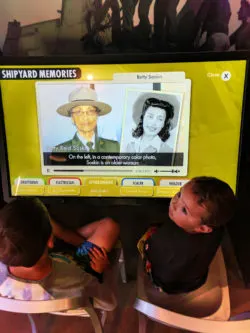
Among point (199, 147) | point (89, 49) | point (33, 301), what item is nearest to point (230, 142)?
point (199, 147)

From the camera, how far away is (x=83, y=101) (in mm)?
1335

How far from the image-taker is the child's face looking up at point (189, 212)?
110 cm

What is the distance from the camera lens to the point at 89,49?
1398 millimetres

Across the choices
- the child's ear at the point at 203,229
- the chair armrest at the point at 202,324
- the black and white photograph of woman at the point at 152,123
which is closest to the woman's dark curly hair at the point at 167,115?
the black and white photograph of woman at the point at 152,123

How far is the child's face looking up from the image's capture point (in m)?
1.10

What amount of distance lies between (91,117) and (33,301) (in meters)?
0.63

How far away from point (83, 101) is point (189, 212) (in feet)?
1.71

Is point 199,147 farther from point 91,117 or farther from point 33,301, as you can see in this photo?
point 33,301

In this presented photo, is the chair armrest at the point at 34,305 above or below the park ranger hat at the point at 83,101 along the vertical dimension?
below

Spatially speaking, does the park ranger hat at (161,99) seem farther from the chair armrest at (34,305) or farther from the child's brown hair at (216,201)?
the chair armrest at (34,305)

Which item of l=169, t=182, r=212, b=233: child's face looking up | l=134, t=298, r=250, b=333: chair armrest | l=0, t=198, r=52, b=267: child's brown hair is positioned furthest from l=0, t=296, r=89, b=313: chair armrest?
l=169, t=182, r=212, b=233: child's face looking up

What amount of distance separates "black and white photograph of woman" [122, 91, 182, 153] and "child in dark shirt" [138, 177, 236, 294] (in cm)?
25

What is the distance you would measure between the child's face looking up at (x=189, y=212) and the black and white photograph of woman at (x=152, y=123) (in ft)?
0.82

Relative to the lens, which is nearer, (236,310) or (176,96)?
(176,96)
